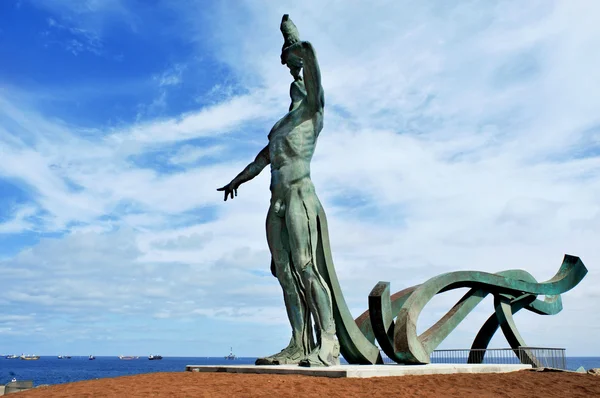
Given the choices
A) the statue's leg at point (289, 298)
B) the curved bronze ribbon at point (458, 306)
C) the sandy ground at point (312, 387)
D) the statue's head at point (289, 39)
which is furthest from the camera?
the curved bronze ribbon at point (458, 306)

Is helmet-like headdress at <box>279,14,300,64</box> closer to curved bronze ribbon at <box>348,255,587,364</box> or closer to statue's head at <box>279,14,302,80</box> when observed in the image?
statue's head at <box>279,14,302,80</box>

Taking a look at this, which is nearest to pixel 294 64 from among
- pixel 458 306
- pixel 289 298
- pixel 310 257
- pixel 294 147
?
pixel 294 147

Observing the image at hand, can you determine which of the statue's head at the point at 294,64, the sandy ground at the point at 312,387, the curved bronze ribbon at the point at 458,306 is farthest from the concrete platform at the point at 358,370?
the statue's head at the point at 294,64

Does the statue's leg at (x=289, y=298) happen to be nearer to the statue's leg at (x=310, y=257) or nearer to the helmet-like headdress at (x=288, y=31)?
the statue's leg at (x=310, y=257)

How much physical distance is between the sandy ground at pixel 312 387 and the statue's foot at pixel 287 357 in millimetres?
1012

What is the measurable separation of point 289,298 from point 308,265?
0.62 meters

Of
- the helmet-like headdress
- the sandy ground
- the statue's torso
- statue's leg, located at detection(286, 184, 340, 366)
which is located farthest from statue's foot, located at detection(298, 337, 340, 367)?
the helmet-like headdress

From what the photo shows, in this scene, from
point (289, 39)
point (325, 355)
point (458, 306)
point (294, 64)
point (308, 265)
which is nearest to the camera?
point (325, 355)

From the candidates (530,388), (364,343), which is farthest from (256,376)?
(530,388)

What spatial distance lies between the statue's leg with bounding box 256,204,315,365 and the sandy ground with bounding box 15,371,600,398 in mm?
1358

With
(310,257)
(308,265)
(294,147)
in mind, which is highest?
(294,147)

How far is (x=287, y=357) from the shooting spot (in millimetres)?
9133

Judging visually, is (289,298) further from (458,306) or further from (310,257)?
(458,306)

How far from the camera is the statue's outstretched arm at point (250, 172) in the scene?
416 inches
